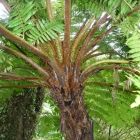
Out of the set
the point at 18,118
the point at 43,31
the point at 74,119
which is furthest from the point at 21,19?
the point at 18,118

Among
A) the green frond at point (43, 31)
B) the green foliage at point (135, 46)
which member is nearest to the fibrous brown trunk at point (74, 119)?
the green frond at point (43, 31)

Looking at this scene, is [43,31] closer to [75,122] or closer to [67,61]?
[67,61]

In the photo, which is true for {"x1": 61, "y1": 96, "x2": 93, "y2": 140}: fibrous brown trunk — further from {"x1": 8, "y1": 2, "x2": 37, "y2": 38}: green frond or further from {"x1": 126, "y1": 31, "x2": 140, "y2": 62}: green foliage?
{"x1": 126, "y1": 31, "x2": 140, "y2": 62}: green foliage

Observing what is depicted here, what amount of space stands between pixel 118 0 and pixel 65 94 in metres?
0.81

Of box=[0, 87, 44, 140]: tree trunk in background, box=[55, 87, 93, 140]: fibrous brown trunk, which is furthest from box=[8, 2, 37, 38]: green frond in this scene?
box=[0, 87, 44, 140]: tree trunk in background

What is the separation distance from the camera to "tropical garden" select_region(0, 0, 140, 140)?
83.6 inches

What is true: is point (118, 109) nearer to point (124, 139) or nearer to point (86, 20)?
point (86, 20)

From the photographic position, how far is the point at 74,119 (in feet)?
7.72

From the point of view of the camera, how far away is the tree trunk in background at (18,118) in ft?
10.5

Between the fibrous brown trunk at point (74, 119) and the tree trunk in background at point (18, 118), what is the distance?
0.93 meters

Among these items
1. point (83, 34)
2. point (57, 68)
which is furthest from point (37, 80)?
point (83, 34)

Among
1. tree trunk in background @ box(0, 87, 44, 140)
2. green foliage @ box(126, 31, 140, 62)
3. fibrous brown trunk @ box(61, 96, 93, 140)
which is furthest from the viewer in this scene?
tree trunk in background @ box(0, 87, 44, 140)

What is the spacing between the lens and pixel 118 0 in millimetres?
1910

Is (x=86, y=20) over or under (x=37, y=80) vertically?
over
